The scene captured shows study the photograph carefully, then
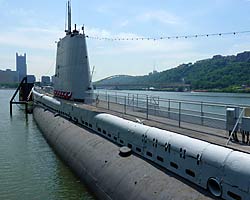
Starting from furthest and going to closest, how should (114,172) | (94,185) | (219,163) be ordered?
1. (94,185)
2. (114,172)
3. (219,163)

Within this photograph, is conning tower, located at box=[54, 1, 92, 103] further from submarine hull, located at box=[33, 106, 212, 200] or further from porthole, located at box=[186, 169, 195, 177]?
porthole, located at box=[186, 169, 195, 177]

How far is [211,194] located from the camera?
7.71 meters

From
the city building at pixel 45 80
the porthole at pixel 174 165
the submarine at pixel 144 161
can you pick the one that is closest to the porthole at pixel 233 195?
the submarine at pixel 144 161

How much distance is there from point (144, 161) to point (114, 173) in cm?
122

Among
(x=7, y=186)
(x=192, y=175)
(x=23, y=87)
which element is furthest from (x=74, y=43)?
(x=23, y=87)

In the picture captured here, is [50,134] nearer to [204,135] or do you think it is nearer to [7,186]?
[7,186]

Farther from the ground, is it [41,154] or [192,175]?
[192,175]

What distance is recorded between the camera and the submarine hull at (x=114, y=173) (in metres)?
8.62

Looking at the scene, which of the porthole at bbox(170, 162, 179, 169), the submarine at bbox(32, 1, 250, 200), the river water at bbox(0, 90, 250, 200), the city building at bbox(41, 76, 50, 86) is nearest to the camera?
the submarine at bbox(32, 1, 250, 200)

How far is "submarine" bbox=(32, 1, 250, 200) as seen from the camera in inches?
291

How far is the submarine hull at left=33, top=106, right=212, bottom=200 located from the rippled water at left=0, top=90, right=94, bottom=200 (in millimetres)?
545

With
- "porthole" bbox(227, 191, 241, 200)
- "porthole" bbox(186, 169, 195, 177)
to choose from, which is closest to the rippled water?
"porthole" bbox(186, 169, 195, 177)

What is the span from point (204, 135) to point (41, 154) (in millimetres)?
12745

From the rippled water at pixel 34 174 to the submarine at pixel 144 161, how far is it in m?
0.54
